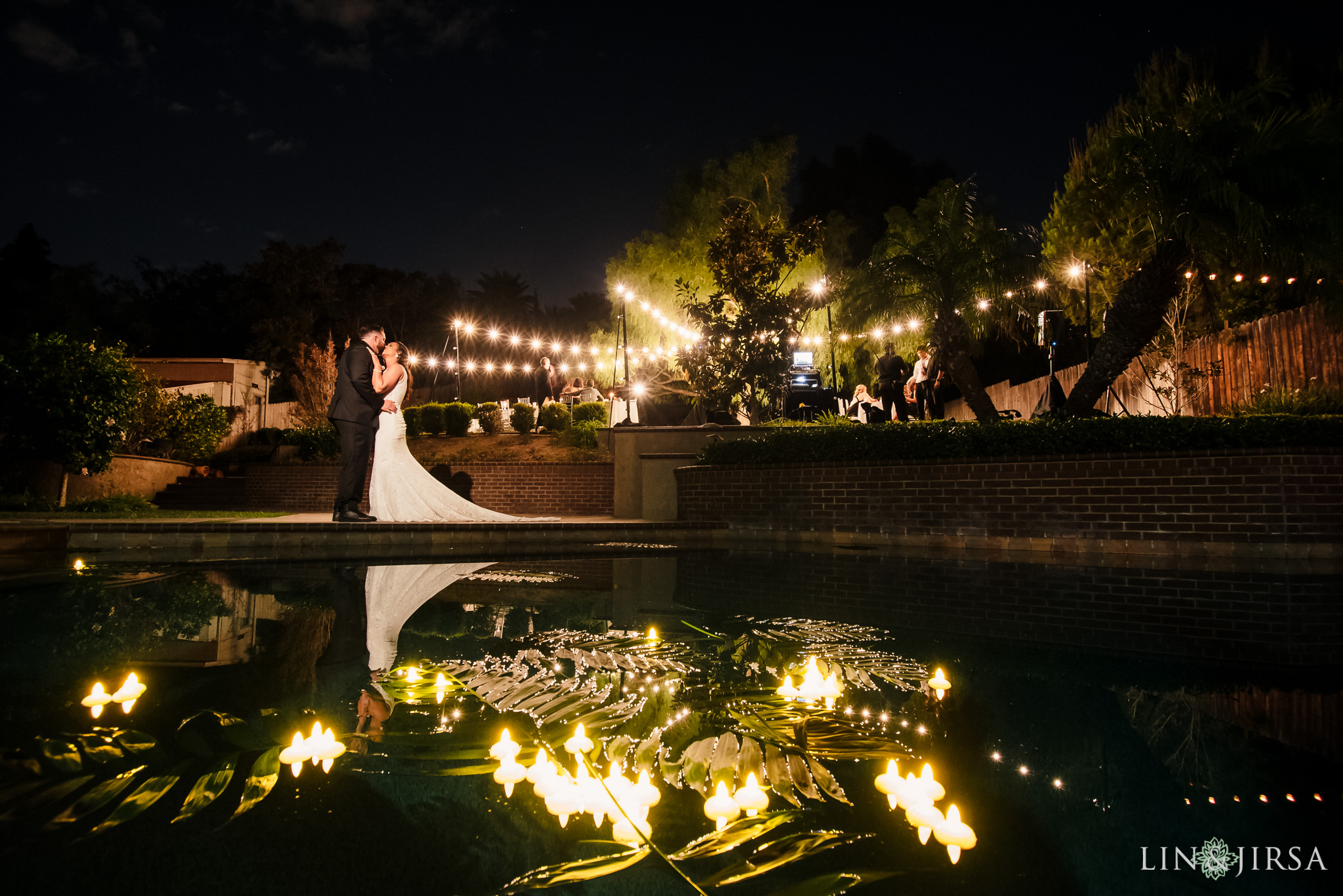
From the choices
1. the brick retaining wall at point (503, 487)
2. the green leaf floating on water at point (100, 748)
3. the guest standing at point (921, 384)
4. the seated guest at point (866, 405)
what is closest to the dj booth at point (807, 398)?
the seated guest at point (866, 405)

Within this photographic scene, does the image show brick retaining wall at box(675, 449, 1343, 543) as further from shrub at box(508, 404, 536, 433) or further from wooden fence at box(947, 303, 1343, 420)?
shrub at box(508, 404, 536, 433)

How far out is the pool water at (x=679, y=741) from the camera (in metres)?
1.30

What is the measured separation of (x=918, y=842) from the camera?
1378 mm

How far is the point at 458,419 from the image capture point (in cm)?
1623

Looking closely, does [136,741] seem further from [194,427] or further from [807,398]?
[807,398]

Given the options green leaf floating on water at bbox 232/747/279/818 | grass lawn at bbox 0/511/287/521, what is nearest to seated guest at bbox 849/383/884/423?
grass lawn at bbox 0/511/287/521

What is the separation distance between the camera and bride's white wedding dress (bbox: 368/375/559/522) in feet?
28.2

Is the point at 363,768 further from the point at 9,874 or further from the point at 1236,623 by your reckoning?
the point at 1236,623

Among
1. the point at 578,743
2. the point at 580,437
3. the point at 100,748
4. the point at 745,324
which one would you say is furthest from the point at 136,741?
the point at 580,437

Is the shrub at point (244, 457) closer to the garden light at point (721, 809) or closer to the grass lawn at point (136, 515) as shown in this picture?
the grass lawn at point (136, 515)

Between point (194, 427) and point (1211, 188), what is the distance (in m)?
17.8

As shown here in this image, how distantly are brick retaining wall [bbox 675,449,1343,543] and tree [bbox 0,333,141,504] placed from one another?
937cm

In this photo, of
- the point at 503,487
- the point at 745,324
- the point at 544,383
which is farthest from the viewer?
the point at 544,383

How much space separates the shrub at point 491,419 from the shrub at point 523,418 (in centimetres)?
59
